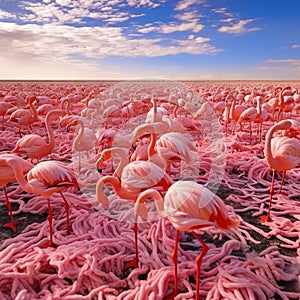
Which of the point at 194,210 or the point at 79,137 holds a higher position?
the point at 194,210

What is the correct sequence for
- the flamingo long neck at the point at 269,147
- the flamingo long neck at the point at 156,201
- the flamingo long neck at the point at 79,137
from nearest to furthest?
the flamingo long neck at the point at 156,201 < the flamingo long neck at the point at 269,147 < the flamingo long neck at the point at 79,137

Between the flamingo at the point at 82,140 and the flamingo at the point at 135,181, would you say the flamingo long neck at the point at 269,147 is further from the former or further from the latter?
the flamingo at the point at 82,140

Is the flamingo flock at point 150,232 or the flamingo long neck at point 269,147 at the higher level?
the flamingo long neck at point 269,147

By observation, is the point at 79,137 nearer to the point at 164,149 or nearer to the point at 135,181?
the point at 164,149

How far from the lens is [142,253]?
4.09 meters

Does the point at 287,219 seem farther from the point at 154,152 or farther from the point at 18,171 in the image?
the point at 18,171

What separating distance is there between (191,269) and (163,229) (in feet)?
3.06

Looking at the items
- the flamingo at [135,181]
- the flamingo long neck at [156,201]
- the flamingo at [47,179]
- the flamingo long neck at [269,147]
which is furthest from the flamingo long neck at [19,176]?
the flamingo long neck at [269,147]

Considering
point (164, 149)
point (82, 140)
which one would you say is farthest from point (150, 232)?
point (82, 140)

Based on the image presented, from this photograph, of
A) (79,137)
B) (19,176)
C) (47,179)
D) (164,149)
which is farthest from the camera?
(79,137)

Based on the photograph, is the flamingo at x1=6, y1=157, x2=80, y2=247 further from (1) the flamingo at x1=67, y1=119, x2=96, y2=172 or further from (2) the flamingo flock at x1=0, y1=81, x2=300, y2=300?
(1) the flamingo at x1=67, y1=119, x2=96, y2=172

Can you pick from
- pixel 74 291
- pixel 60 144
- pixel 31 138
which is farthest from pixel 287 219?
pixel 60 144

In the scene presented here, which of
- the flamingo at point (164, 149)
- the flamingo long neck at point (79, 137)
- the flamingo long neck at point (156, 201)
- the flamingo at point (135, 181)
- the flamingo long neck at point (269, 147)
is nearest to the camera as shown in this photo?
the flamingo long neck at point (156, 201)

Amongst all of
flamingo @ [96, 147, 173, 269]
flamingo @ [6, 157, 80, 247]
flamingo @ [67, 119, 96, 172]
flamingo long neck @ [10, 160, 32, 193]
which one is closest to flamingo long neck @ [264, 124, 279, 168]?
flamingo @ [96, 147, 173, 269]
